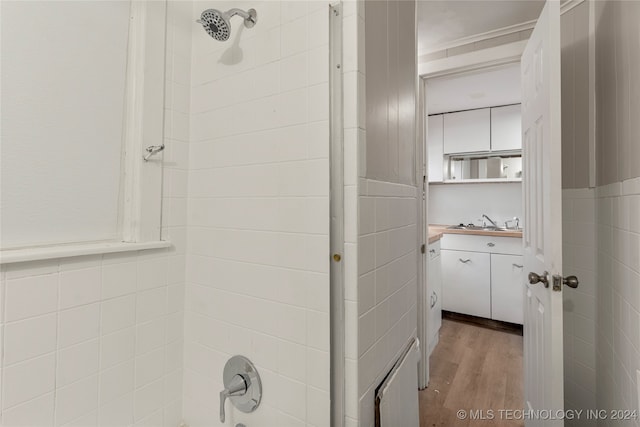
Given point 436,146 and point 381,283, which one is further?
point 436,146

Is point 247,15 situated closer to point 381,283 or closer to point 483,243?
point 381,283

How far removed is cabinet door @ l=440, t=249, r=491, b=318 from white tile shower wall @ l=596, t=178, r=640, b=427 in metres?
1.69

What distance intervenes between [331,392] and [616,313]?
1152 millimetres

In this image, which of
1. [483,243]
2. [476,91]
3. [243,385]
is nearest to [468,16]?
[476,91]

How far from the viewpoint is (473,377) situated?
7.26ft

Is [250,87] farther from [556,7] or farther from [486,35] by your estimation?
[486,35]

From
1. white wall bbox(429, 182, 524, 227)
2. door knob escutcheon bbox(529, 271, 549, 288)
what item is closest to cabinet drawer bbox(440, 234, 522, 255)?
white wall bbox(429, 182, 524, 227)

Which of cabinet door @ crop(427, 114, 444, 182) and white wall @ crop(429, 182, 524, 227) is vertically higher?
cabinet door @ crop(427, 114, 444, 182)

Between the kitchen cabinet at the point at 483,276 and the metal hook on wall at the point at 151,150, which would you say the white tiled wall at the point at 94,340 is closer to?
the metal hook on wall at the point at 151,150

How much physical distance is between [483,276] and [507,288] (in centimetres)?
23

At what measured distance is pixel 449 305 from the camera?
129 inches

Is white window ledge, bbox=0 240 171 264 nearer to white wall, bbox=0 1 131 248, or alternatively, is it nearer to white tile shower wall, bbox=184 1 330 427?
white wall, bbox=0 1 131 248

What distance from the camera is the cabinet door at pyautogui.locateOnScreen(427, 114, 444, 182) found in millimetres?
3697

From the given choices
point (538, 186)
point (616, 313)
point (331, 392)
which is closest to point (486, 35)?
point (538, 186)
